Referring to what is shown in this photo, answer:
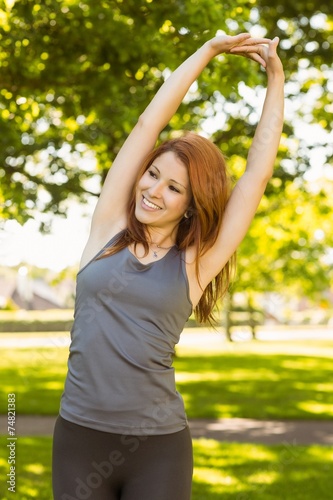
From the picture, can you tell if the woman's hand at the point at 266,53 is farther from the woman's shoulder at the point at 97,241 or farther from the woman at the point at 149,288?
the woman's shoulder at the point at 97,241

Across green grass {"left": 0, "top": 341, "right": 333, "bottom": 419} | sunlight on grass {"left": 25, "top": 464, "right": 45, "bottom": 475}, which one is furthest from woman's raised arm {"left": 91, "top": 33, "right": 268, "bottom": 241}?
green grass {"left": 0, "top": 341, "right": 333, "bottom": 419}

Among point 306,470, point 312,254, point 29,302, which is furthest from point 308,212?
point 29,302

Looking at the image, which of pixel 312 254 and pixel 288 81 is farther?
pixel 312 254

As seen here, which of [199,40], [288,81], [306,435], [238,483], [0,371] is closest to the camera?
[199,40]

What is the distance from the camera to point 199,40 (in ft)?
19.4

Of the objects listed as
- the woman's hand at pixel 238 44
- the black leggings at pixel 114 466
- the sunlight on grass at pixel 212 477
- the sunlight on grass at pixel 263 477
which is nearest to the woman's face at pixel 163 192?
the woman's hand at pixel 238 44

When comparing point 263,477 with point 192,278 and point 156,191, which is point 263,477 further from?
point 156,191

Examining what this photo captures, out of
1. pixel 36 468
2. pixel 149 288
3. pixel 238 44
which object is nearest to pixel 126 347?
pixel 149 288

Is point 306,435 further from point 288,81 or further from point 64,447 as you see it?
point 64,447

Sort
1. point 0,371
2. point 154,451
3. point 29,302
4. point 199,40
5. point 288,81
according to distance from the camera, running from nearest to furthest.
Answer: point 154,451 < point 199,40 < point 288,81 < point 0,371 < point 29,302

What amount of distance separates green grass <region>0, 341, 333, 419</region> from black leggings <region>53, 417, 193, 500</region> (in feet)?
28.5

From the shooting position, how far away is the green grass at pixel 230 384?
11.4m

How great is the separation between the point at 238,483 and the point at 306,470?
2.80 ft

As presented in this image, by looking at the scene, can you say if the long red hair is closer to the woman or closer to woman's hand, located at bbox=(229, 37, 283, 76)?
the woman
